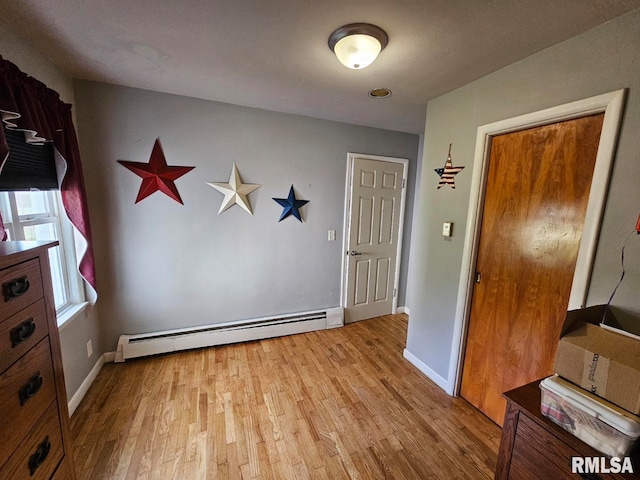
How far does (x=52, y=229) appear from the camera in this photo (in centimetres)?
180

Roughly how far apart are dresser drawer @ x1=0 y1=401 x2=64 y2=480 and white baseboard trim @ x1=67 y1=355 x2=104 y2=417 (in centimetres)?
74

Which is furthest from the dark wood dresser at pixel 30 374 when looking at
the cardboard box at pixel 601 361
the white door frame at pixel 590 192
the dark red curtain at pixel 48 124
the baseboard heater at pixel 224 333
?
the white door frame at pixel 590 192

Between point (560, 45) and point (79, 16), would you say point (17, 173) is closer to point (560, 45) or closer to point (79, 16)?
point (79, 16)

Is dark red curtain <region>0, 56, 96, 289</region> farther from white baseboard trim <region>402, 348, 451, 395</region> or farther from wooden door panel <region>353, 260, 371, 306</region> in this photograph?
white baseboard trim <region>402, 348, 451, 395</region>

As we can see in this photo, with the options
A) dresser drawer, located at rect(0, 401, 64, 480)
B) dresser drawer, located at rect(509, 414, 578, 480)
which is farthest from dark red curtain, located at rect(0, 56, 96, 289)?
dresser drawer, located at rect(509, 414, 578, 480)

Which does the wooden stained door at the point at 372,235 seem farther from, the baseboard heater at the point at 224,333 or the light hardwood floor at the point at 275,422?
the light hardwood floor at the point at 275,422

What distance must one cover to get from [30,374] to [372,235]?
2.85m

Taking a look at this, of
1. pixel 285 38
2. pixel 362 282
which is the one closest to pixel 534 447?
pixel 285 38

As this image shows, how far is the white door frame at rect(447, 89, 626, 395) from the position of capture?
1.16 meters

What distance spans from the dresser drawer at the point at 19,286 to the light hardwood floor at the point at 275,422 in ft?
3.77

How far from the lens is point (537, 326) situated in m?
1.52

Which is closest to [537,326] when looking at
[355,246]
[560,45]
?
[560,45]

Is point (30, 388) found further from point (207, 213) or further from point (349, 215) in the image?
point (349, 215)

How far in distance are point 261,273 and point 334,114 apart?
1.80 metres
